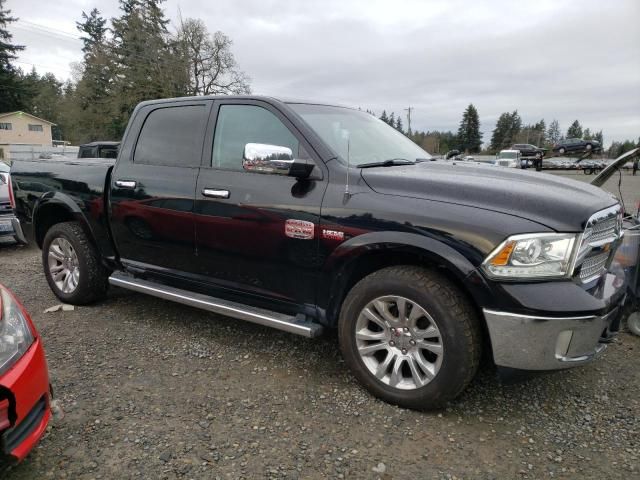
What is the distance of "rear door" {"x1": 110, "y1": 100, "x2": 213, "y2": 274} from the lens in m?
3.43

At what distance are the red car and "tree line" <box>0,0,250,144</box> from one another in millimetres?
39930

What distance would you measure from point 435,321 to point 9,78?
2191 inches

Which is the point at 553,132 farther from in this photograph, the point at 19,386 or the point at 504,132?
the point at 19,386

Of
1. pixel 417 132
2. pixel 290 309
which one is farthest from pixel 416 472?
pixel 417 132

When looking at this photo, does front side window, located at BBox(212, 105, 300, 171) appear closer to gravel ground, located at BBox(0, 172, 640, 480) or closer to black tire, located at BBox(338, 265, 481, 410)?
black tire, located at BBox(338, 265, 481, 410)

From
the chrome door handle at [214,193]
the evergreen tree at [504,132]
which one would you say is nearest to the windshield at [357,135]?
the chrome door handle at [214,193]

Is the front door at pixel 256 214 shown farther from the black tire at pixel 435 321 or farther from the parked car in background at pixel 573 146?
the parked car in background at pixel 573 146

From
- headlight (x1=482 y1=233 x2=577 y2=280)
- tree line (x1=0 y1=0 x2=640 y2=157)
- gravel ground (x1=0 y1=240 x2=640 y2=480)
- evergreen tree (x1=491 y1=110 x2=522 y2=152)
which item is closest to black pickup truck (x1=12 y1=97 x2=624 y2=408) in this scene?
headlight (x1=482 y1=233 x2=577 y2=280)

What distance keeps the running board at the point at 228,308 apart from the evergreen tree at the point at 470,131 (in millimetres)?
79477

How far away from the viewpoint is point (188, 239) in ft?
11.1

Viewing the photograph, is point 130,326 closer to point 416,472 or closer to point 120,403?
point 120,403

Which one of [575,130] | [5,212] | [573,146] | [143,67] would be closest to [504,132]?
[575,130]

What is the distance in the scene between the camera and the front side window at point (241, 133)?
3.11 meters

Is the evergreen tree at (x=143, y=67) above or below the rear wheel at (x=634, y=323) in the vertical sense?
above
